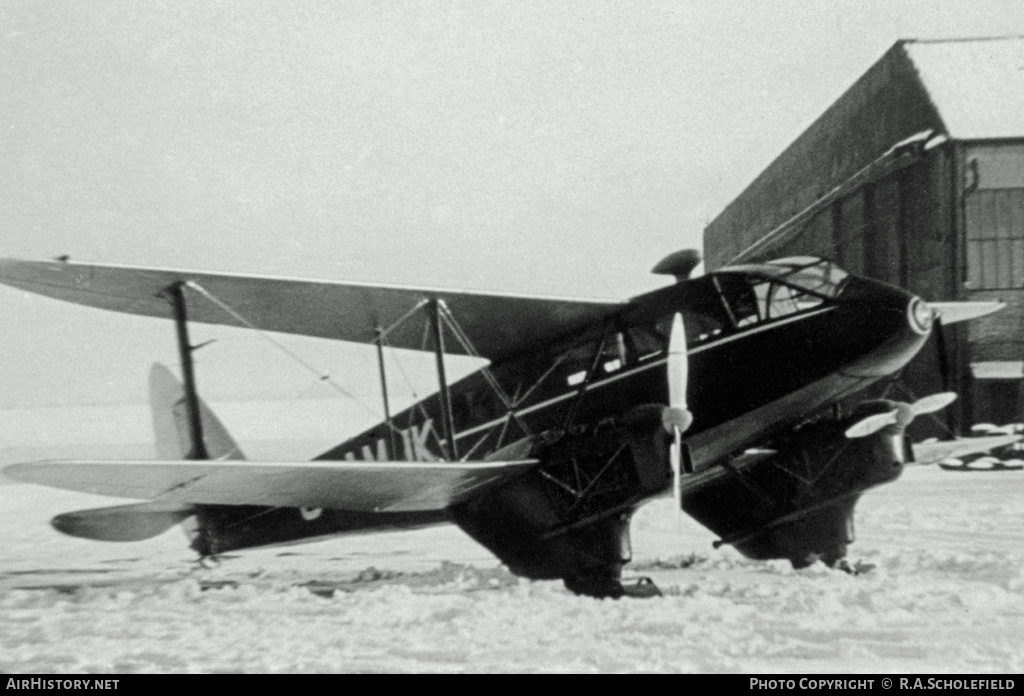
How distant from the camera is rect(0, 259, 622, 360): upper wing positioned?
5.25 m

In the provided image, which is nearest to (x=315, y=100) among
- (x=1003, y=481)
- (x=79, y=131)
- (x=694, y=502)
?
(x=79, y=131)

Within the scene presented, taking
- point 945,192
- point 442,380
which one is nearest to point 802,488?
point 442,380

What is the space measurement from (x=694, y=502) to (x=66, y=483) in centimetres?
508

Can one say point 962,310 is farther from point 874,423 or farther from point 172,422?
point 172,422

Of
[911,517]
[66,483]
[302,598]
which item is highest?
[66,483]

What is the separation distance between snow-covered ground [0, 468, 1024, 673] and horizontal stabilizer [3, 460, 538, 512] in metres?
0.72

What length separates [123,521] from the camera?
6164 mm

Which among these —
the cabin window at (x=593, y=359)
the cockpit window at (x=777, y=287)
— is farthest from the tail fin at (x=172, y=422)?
the cockpit window at (x=777, y=287)

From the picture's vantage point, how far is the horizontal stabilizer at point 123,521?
5833mm

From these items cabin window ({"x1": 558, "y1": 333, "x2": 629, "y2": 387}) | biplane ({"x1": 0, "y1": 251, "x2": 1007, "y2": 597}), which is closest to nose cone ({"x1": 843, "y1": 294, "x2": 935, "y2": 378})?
biplane ({"x1": 0, "y1": 251, "x2": 1007, "y2": 597})

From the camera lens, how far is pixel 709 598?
5.30 meters

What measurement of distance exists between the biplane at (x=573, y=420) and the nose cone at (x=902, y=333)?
0.01 meters

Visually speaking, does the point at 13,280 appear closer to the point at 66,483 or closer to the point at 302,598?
the point at 66,483

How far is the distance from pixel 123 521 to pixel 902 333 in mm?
5763
